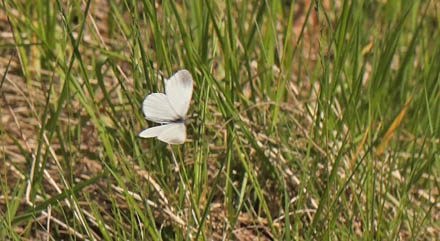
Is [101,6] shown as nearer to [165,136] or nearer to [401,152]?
[401,152]

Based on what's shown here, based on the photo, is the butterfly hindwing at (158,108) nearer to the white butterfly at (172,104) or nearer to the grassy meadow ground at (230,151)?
the white butterfly at (172,104)

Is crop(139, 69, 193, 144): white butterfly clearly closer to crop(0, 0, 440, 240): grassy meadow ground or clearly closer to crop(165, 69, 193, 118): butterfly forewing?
crop(165, 69, 193, 118): butterfly forewing

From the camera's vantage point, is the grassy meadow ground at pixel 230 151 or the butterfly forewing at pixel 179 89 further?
the grassy meadow ground at pixel 230 151

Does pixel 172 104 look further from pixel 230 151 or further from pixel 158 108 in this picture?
pixel 230 151

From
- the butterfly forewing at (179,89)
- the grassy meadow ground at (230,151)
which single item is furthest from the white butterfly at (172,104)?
the grassy meadow ground at (230,151)

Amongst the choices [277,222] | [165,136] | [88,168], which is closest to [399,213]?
[277,222]

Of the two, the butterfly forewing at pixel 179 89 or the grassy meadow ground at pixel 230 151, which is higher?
the butterfly forewing at pixel 179 89

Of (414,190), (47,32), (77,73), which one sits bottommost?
(414,190)

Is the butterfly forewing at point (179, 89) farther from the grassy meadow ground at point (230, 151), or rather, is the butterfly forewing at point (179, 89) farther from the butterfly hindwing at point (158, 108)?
the grassy meadow ground at point (230, 151)
